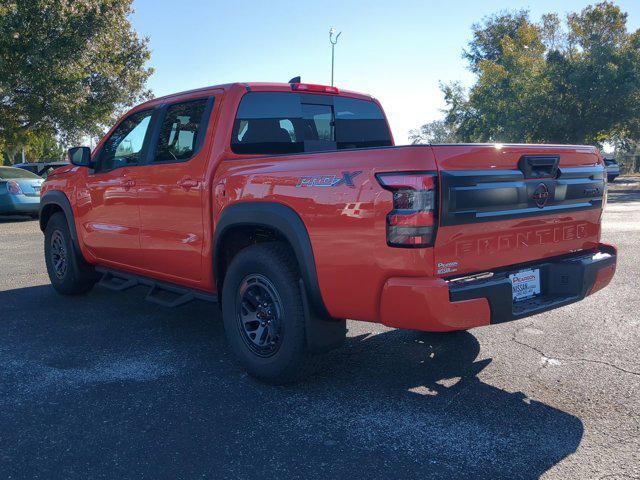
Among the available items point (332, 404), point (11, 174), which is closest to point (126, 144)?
point (332, 404)

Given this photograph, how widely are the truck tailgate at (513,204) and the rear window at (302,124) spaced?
174 cm

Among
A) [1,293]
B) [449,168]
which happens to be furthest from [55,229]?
[449,168]

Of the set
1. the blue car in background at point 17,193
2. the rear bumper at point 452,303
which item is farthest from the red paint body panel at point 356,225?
the blue car in background at point 17,193

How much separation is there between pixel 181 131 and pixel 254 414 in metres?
2.34

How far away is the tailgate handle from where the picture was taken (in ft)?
10.6

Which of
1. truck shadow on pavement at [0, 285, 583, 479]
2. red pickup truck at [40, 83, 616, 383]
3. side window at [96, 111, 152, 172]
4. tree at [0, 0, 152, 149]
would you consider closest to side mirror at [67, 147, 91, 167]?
side window at [96, 111, 152, 172]

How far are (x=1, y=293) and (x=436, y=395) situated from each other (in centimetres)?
510

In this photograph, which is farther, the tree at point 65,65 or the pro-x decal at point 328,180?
the tree at point 65,65

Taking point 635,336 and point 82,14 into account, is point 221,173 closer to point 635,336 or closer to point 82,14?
point 635,336

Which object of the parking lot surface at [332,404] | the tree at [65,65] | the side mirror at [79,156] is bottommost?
the parking lot surface at [332,404]

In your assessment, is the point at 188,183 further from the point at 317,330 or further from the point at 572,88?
the point at 572,88

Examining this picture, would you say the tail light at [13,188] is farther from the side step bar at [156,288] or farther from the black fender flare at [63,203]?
the side step bar at [156,288]

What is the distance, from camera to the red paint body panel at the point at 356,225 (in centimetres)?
289

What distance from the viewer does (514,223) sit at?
3.25 metres
